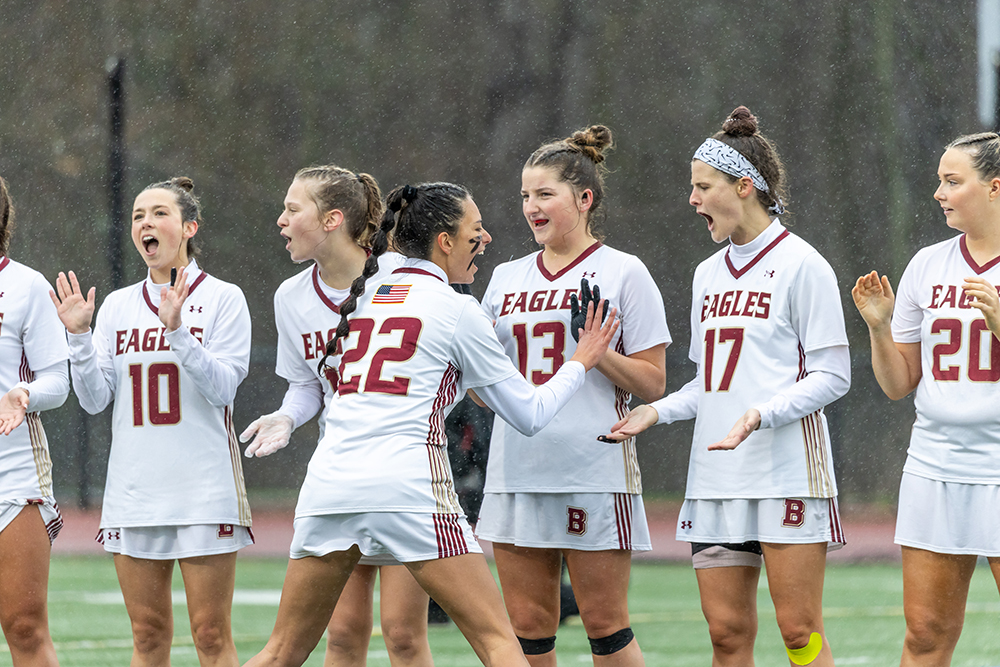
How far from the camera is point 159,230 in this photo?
4.21 m

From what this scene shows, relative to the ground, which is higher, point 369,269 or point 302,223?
point 302,223

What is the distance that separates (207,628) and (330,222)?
1310 mm

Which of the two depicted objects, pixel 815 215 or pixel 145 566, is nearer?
pixel 145 566

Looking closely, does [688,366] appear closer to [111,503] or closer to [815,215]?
[815,215]

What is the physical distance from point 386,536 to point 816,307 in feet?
4.48

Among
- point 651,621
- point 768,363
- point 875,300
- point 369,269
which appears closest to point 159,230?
point 369,269

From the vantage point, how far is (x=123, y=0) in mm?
10250

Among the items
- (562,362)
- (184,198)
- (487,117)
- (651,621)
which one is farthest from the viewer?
(487,117)

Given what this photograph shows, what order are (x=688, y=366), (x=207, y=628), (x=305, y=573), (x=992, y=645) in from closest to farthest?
(x=305, y=573) → (x=207, y=628) → (x=992, y=645) → (x=688, y=366)

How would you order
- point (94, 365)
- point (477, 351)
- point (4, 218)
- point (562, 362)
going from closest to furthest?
point (477, 351), point (562, 362), point (94, 365), point (4, 218)

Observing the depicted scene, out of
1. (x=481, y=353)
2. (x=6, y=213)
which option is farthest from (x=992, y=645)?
(x=6, y=213)

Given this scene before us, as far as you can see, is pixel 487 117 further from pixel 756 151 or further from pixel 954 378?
pixel 954 378

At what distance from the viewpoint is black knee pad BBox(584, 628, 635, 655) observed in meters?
3.81

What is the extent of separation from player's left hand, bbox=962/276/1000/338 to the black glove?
0.96 metres
